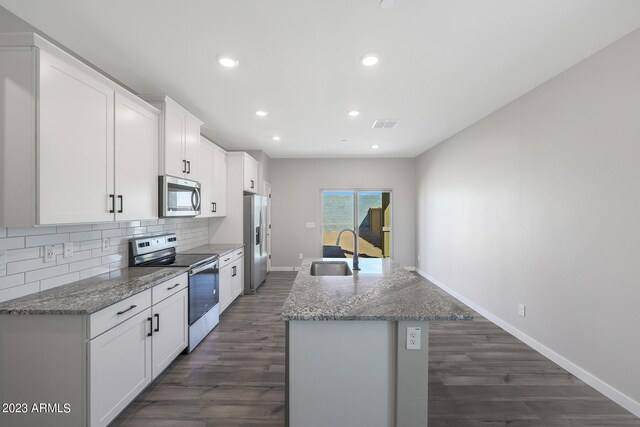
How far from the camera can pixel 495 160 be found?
3451 mm

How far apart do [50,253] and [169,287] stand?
2.72ft

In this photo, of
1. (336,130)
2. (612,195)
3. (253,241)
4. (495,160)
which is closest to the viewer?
(612,195)

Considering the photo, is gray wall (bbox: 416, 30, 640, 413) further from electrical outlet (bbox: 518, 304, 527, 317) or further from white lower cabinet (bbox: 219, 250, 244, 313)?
white lower cabinet (bbox: 219, 250, 244, 313)

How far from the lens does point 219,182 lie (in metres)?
4.25

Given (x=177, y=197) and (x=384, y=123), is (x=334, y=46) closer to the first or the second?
(x=384, y=123)

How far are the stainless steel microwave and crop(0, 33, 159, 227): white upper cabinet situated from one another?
0.47m

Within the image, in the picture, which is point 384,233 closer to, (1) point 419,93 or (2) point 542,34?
(1) point 419,93

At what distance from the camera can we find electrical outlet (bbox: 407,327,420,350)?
56.5 inches

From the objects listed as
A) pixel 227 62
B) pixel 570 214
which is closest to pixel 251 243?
pixel 227 62

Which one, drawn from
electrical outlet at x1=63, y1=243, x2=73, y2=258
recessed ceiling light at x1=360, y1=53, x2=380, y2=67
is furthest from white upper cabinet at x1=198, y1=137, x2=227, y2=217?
recessed ceiling light at x1=360, y1=53, x2=380, y2=67

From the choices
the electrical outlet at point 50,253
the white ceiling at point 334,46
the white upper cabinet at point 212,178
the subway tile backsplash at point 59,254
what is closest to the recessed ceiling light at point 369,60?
the white ceiling at point 334,46

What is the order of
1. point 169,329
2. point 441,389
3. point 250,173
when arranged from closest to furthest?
point 441,389 < point 169,329 < point 250,173

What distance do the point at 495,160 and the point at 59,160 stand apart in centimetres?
424

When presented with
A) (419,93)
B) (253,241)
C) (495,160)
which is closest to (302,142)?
(253,241)
